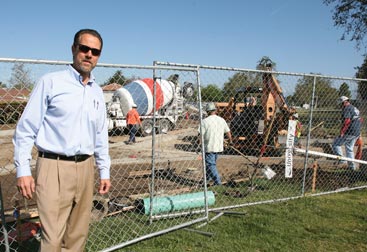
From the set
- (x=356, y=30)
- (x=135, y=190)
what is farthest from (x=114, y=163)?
(x=356, y=30)

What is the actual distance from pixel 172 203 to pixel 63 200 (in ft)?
8.62

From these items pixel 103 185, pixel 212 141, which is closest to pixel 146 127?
pixel 212 141

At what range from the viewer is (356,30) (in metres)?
24.7

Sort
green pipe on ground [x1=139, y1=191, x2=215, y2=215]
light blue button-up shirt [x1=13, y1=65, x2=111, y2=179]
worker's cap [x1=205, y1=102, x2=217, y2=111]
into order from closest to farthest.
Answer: light blue button-up shirt [x1=13, y1=65, x2=111, y2=179], green pipe on ground [x1=139, y1=191, x2=215, y2=215], worker's cap [x1=205, y1=102, x2=217, y2=111]

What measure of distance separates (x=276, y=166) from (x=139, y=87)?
9704 millimetres

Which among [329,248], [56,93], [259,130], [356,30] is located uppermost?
[356,30]

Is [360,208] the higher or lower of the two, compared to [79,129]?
lower

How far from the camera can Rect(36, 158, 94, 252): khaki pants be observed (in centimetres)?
260

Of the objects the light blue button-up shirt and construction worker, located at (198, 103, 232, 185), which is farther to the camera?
construction worker, located at (198, 103, 232, 185)

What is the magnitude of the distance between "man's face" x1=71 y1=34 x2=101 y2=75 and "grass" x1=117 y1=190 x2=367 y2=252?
7.75 ft

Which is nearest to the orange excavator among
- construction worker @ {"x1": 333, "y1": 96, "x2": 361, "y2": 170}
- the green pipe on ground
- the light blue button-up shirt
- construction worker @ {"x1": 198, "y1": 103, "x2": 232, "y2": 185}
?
construction worker @ {"x1": 333, "y1": 96, "x2": 361, "y2": 170}

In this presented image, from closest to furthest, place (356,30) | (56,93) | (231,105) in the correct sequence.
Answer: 1. (56,93)
2. (231,105)
3. (356,30)

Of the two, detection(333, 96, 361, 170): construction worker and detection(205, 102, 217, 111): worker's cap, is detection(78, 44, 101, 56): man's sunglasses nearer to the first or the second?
detection(205, 102, 217, 111): worker's cap

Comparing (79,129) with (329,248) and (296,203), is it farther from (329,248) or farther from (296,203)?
(296,203)
